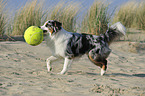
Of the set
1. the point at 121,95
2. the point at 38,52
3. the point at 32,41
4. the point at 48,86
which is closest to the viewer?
the point at 121,95

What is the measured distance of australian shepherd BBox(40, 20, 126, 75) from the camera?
15.1 feet

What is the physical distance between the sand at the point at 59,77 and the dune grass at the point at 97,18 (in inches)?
88.3

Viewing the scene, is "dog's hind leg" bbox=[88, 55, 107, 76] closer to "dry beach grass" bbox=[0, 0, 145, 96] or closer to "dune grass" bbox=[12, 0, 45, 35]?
"dry beach grass" bbox=[0, 0, 145, 96]

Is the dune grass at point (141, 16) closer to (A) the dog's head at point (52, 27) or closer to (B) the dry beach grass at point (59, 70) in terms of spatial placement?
(B) the dry beach grass at point (59, 70)

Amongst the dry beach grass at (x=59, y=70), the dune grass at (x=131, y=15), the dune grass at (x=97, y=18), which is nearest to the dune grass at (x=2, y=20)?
the dry beach grass at (x=59, y=70)

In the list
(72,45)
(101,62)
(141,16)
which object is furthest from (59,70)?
(141,16)

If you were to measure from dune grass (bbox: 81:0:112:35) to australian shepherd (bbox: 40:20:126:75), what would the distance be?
15.0ft

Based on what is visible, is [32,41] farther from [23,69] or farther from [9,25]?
[9,25]

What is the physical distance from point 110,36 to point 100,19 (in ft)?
15.2

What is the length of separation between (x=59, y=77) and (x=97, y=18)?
18.4 feet

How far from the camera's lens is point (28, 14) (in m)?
9.74

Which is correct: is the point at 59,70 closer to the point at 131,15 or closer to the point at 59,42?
the point at 59,42

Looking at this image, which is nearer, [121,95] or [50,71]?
[121,95]

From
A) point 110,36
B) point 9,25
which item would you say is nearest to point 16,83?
point 110,36
